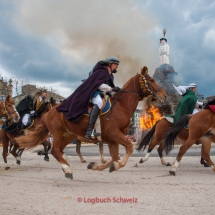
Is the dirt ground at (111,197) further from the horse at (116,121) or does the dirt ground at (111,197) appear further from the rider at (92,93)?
the rider at (92,93)

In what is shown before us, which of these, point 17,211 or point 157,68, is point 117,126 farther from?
point 157,68

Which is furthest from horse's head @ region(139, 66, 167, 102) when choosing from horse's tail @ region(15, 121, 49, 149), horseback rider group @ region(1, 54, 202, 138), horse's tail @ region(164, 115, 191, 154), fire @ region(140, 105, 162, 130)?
fire @ region(140, 105, 162, 130)

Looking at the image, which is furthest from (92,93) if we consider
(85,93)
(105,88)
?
(105,88)

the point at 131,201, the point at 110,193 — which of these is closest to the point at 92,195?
the point at 110,193

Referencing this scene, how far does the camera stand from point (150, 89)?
645 centimetres

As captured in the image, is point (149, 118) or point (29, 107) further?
point (149, 118)

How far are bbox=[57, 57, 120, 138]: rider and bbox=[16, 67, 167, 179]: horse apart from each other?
0.63 feet

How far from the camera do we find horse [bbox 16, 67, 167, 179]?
5848 millimetres

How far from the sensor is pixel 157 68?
7512 cm

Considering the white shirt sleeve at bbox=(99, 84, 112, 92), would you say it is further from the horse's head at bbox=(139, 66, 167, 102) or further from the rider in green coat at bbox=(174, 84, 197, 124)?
the rider in green coat at bbox=(174, 84, 197, 124)

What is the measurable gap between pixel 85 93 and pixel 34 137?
2.28m

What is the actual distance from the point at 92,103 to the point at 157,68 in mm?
71223

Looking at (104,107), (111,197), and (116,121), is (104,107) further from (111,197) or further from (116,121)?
(111,197)

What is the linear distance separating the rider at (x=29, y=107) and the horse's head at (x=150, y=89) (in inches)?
213
